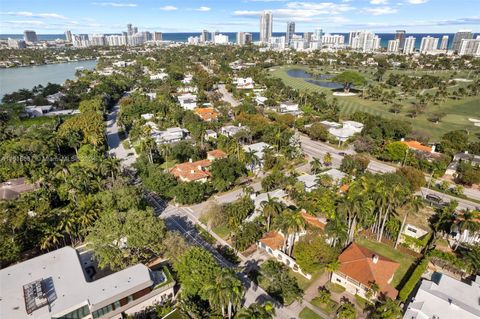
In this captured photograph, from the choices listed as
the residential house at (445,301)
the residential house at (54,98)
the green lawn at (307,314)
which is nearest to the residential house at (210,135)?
the green lawn at (307,314)

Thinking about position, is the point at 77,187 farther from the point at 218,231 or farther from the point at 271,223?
the point at 271,223

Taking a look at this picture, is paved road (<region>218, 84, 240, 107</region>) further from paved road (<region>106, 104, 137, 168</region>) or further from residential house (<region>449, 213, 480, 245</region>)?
residential house (<region>449, 213, 480, 245</region>)

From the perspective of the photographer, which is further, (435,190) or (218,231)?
(435,190)

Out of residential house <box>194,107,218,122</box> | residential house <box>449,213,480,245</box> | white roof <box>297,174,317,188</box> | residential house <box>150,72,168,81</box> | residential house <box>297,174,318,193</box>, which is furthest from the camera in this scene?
residential house <box>150,72,168,81</box>

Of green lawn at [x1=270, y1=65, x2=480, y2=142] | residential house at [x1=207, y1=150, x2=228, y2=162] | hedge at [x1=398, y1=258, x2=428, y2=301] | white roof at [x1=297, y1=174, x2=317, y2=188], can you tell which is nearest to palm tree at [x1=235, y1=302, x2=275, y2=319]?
hedge at [x1=398, y1=258, x2=428, y2=301]

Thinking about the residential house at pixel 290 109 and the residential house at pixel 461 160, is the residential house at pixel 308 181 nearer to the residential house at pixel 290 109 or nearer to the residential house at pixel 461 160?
the residential house at pixel 461 160

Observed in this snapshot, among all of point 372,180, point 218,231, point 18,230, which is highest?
point 372,180

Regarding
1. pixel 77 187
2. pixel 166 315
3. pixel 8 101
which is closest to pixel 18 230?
pixel 77 187

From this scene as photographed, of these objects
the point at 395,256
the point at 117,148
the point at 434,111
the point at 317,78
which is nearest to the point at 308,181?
the point at 395,256
